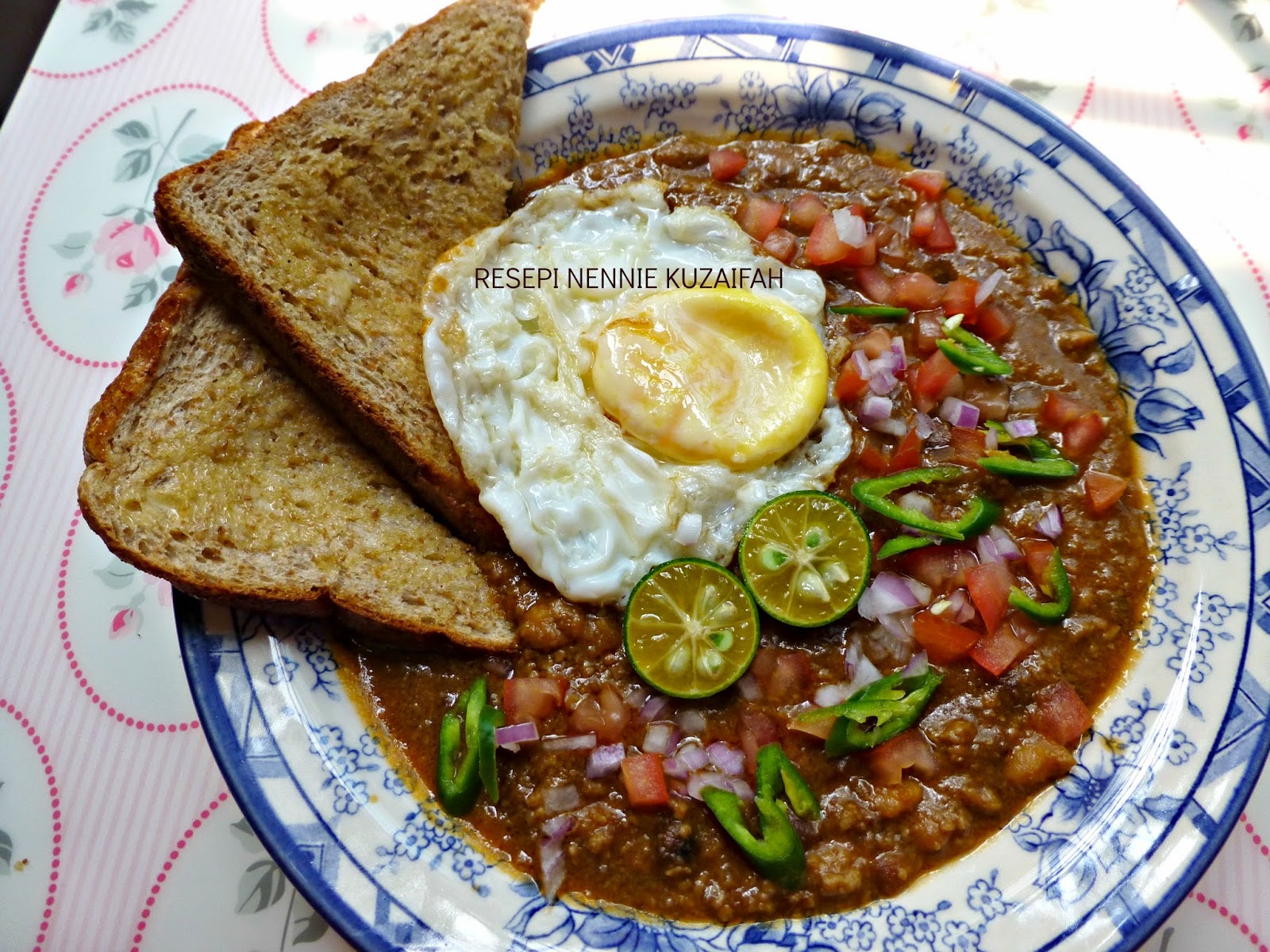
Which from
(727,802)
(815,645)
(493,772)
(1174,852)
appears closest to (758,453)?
(815,645)

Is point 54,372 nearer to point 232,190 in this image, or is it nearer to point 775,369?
point 232,190

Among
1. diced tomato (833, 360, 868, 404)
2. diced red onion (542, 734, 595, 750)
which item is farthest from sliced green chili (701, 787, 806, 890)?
diced tomato (833, 360, 868, 404)

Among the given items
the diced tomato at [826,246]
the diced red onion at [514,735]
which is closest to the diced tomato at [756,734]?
the diced red onion at [514,735]

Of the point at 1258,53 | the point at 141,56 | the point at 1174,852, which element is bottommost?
the point at 1174,852

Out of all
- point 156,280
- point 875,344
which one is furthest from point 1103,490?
point 156,280

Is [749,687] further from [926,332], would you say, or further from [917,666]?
Result: [926,332]
